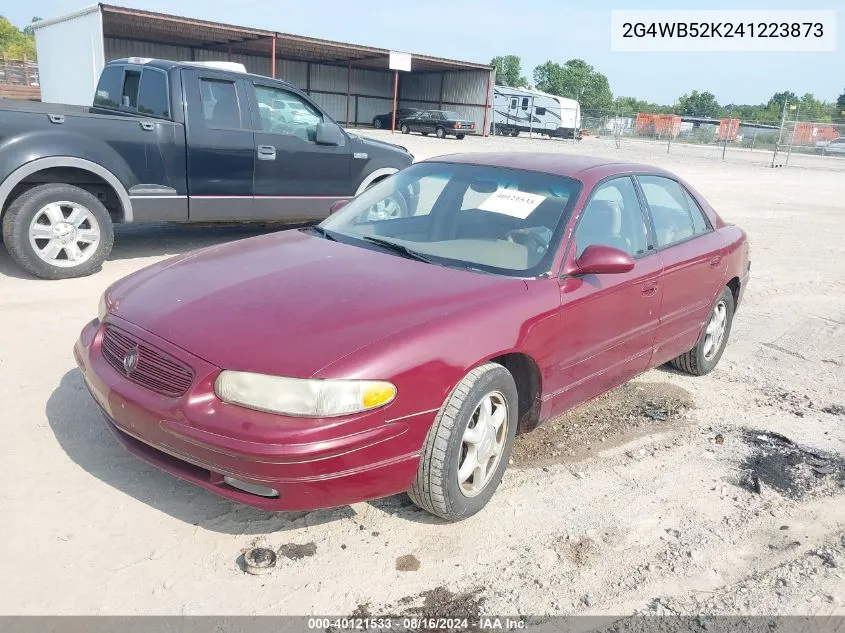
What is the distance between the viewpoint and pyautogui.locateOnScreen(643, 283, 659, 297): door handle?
3.96 metres

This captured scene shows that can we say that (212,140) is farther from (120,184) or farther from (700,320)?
(700,320)

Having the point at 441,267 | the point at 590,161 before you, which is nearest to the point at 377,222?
the point at 441,267

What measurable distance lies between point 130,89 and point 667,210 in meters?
5.65

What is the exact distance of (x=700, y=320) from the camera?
476 centimetres

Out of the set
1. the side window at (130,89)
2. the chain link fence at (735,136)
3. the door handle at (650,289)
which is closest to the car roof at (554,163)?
the door handle at (650,289)

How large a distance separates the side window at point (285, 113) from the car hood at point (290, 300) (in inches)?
165

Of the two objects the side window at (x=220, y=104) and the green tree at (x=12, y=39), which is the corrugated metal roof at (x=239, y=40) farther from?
the green tree at (x=12, y=39)

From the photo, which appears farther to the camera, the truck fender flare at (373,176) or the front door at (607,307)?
the truck fender flare at (373,176)

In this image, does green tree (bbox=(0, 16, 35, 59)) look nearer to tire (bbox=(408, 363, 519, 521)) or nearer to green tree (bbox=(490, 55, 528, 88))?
green tree (bbox=(490, 55, 528, 88))

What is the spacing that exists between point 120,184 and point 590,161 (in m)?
4.38

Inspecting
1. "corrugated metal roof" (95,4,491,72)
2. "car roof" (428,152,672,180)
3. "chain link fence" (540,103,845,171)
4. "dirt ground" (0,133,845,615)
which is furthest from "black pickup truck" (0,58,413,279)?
"chain link fence" (540,103,845,171)

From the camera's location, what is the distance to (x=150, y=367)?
2.78m

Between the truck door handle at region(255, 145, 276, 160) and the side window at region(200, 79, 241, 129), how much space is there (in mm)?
306

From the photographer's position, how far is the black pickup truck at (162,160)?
598 cm
